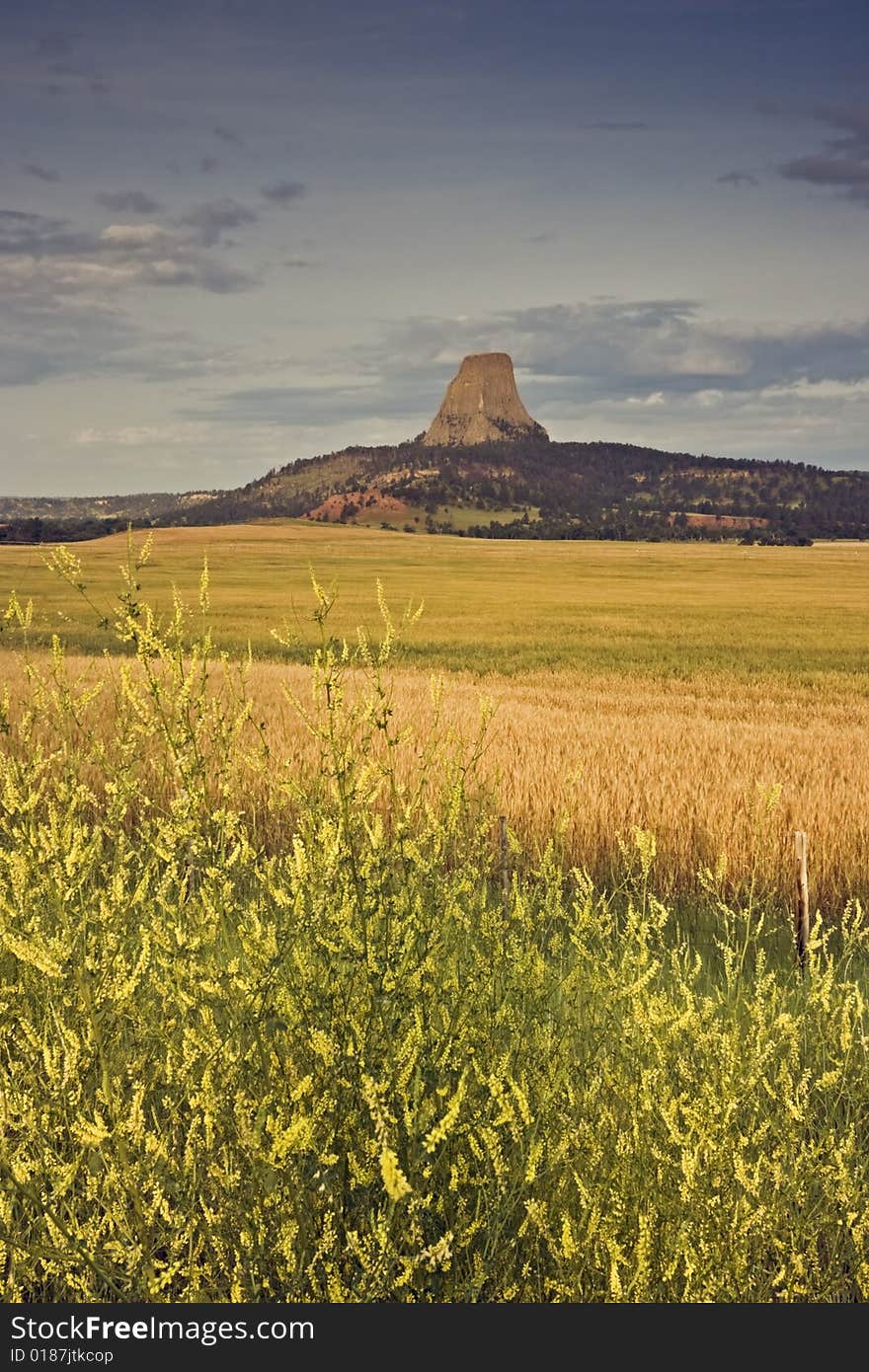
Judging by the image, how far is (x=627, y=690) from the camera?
94.7 ft

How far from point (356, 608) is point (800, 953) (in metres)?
51.8

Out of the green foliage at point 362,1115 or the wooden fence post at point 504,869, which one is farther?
the wooden fence post at point 504,869

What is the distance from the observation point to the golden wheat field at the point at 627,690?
12414 mm

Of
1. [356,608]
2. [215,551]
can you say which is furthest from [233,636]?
[215,551]

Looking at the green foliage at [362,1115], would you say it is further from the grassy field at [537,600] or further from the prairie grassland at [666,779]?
the grassy field at [537,600]

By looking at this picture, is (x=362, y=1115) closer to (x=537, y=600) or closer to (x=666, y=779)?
(x=666, y=779)

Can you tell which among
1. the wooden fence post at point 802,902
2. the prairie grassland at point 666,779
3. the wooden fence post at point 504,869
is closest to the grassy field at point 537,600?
the wooden fence post at point 504,869

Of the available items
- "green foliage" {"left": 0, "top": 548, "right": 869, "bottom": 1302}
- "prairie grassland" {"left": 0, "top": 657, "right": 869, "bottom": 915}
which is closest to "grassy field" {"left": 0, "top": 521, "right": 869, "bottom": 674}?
"green foliage" {"left": 0, "top": 548, "right": 869, "bottom": 1302}

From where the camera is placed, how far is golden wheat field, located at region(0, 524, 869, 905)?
40.7ft

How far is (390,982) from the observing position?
3.76 metres

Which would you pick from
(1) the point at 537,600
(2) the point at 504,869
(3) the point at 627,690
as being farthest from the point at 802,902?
(1) the point at 537,600

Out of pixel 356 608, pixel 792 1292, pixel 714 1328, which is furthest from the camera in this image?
pixel 356 608

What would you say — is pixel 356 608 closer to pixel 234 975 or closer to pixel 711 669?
pixel 711 669

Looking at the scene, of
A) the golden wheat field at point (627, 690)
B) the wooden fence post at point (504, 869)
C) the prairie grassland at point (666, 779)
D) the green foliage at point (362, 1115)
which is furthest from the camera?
the golden wheat field at point (627, 690)
